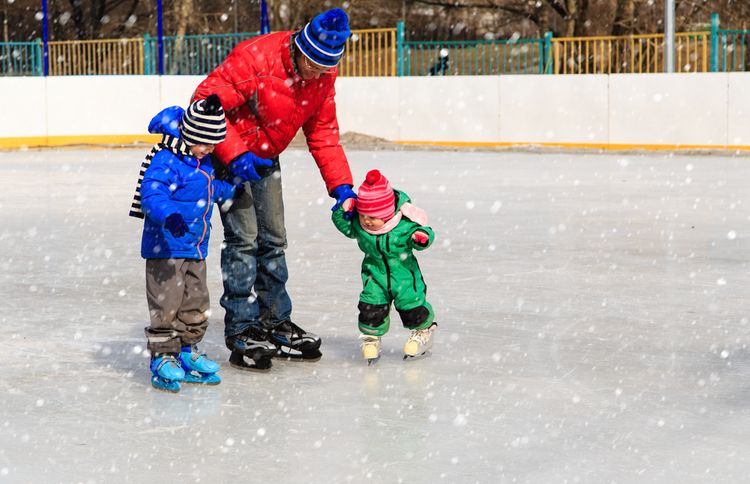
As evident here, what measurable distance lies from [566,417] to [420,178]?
10307 millimetres

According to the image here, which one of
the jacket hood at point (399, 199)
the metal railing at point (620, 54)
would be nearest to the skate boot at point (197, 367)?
the jacket hood at point (399, 199)

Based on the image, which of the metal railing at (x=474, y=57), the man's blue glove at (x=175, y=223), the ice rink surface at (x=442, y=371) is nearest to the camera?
the ice rink surface at (x=442, y=371)

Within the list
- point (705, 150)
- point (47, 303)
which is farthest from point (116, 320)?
point (705, 150)

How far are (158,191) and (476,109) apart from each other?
663 inches

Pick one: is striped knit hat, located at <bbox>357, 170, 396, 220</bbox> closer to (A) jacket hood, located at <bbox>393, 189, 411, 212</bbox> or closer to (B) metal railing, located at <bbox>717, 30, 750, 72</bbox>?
(A) jacket hood, located at <bbox>393, 189, 411, 212</bbox>

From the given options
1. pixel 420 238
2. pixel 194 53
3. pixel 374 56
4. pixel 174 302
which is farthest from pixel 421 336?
pixel 194 53

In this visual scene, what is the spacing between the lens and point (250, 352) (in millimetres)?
4895

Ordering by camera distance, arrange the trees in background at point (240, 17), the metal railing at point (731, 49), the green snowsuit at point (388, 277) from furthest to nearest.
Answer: the trees in background at point (240, 17) < the metal railing at point (731, 49) < the green snowsuit at point (388, 277)

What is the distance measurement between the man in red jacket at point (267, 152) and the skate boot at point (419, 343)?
0.35m

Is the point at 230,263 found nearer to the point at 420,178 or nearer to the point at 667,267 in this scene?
the point at 667,267

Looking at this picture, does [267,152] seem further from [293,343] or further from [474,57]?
[474,57]

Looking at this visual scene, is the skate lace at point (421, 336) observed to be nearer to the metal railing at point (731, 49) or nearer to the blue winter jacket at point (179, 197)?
the blue winter jacket at point (179, 197)

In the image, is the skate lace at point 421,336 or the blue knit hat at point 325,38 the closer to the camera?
the blue knit hat at point 325,38

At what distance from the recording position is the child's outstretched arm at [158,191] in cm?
432
